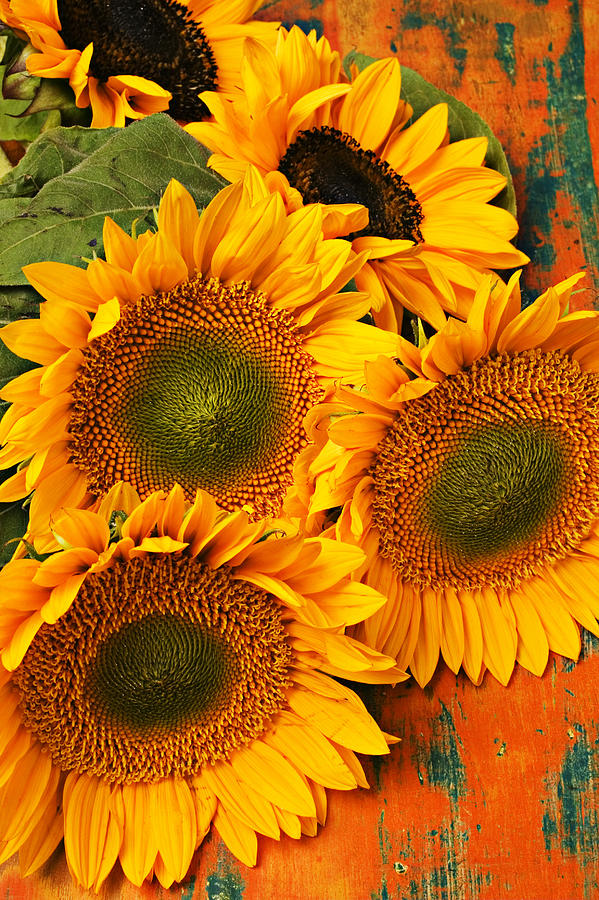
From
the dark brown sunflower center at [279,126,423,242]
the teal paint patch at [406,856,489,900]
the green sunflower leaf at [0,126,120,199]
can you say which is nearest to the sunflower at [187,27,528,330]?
the dark brown sunflower center at [279,126,423,242]

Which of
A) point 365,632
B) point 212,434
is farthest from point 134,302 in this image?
point 365,632

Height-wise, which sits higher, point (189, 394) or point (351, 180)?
point (351, 180)

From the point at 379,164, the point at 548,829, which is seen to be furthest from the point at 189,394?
the point at 548,829

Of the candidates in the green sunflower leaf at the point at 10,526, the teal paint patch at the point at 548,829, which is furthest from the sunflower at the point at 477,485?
the green sunflower leaf at the point at 10,526

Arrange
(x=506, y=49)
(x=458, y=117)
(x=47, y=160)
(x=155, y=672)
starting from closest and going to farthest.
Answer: (x=155, y=672) < (x=47, y=160) < (x=458, y=117) < (x=506, y=49)

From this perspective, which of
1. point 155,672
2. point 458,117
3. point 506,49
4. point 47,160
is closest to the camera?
point 155,672

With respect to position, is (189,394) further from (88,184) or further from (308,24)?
(308,24)

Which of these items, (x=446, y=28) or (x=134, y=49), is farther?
(x=446, y=28)
